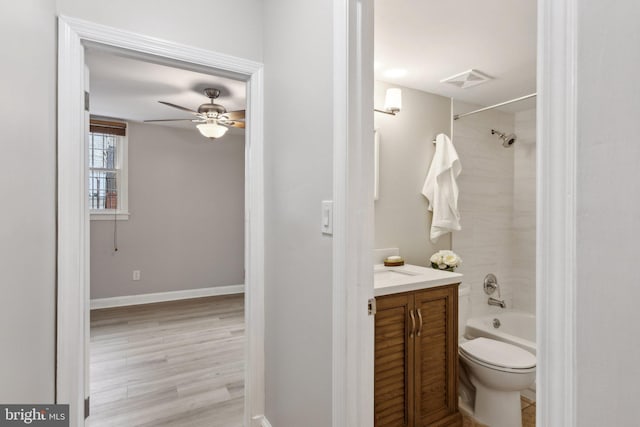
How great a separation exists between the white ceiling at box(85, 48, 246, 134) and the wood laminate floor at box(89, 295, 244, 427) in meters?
2.23

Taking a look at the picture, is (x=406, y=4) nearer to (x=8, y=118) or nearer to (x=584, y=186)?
(x=584, y=186)

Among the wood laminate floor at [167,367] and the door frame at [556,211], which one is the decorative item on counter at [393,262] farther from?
the door frame at [556,211]

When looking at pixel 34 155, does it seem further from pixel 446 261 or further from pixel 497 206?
pixel 497 206

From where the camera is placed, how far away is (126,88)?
3.17 meters

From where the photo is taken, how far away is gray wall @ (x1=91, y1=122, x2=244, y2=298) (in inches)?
171

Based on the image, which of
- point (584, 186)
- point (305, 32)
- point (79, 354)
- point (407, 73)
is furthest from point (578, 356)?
point (407, 73)

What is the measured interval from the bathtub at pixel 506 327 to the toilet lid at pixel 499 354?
324mm

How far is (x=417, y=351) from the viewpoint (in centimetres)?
179

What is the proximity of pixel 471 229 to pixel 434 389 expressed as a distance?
5.39 ft

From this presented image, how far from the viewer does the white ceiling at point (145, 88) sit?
267cm

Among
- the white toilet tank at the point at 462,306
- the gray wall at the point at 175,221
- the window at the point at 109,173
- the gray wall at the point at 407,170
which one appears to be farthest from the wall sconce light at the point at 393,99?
the window at the point at 109,173

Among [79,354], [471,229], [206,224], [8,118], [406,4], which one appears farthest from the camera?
[206,224]

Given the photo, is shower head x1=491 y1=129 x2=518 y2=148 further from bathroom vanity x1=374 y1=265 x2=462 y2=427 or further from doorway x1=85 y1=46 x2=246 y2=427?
doorway x1=85 y1=46 x2=246 y2=427

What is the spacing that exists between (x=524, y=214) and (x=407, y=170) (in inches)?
60.2
